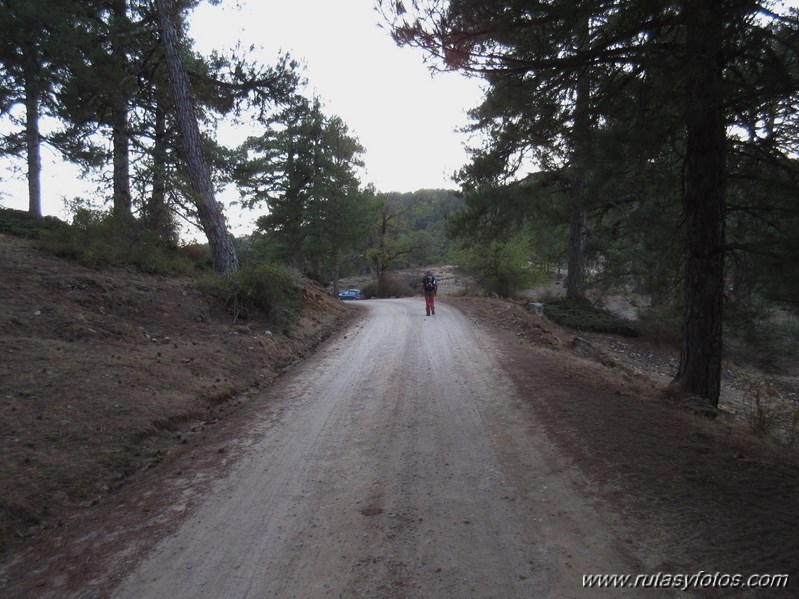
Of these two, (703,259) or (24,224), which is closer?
(703,259)

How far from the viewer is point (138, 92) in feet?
46.2

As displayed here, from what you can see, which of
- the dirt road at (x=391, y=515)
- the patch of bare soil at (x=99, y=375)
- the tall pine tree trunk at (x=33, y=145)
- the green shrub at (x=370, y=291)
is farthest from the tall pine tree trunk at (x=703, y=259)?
the green shrub at (x=370, y=291)

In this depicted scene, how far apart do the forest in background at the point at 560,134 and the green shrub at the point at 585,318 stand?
0.85 m

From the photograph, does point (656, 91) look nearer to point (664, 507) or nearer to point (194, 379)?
point (664, 507)

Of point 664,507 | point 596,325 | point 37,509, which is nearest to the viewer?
point 664,507

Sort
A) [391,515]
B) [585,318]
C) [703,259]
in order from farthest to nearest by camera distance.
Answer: [585,318] < [703,259] < [391,515]

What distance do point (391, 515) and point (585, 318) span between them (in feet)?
53.5

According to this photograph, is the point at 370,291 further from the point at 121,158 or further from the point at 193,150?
the point at 193,150

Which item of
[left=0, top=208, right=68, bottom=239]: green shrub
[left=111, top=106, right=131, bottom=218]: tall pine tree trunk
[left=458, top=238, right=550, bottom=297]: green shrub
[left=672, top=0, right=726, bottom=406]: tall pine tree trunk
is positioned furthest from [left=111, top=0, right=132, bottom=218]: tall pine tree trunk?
[left=458, top=238, right=550, bottom=297]: green shrub

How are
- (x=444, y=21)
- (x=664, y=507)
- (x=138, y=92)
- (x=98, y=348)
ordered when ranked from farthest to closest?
(x=138, y=92) < (x=98, y=348) < (x=444, y=21) < (x=664, y=507)

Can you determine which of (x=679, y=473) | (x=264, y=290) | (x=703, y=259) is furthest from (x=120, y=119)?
(x=679, y=473)

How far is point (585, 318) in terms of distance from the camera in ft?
60.3

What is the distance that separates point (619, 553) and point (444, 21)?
5.96 metres

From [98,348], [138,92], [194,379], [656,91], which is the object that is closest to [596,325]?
[656,91]
